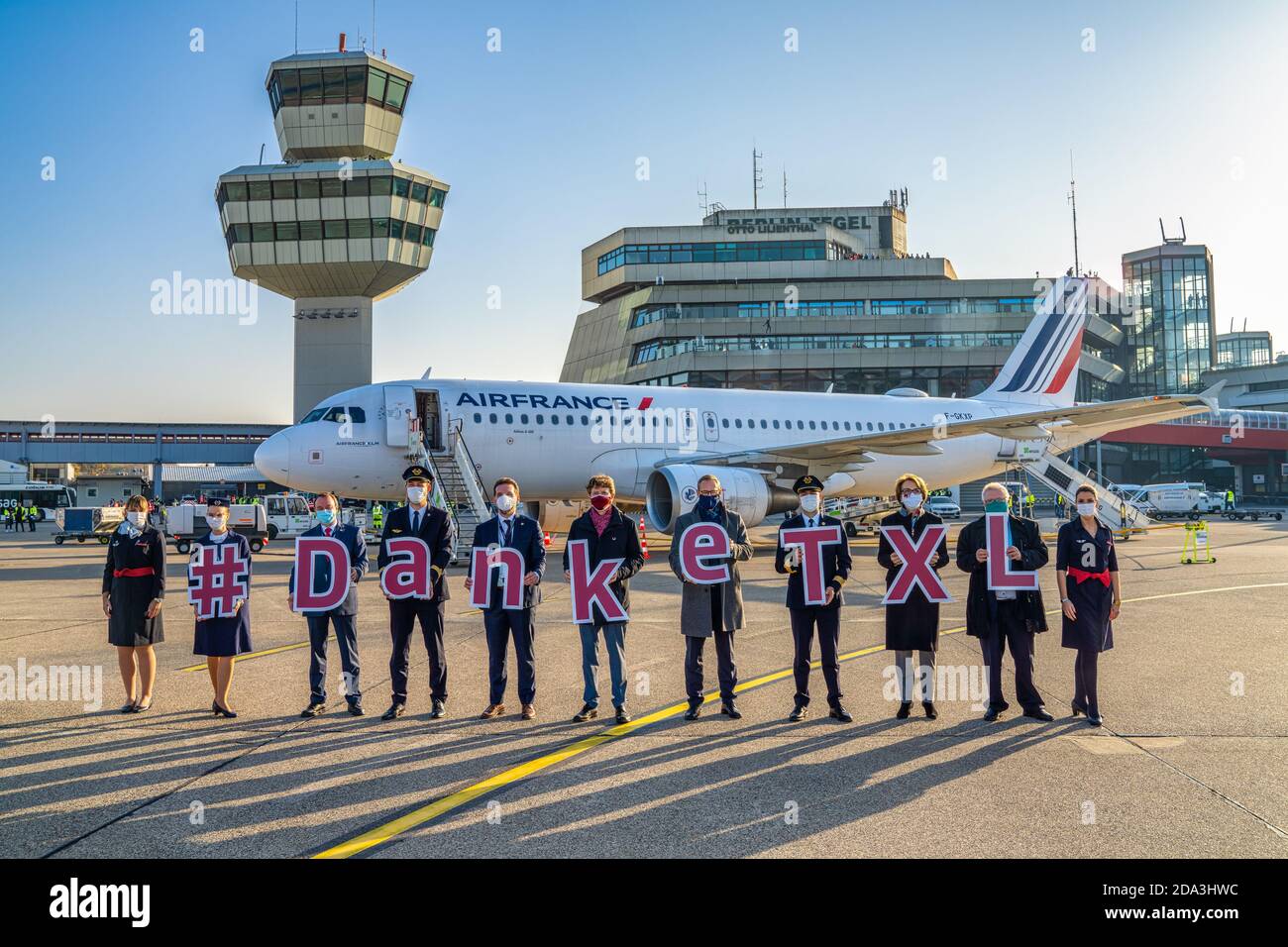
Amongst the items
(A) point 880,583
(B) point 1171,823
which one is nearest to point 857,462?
(A) point 880,583

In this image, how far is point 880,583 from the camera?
1744cm

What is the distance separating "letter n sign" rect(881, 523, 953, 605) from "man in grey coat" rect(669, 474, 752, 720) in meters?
1.30

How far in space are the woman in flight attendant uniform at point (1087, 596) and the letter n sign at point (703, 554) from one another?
2712 mm

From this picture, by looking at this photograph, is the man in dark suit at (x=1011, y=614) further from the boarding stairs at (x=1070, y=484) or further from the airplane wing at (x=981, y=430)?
the boarding stairs at (x=1070, y=484)

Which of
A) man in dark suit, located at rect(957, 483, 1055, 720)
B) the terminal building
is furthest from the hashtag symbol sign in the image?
the terminal building

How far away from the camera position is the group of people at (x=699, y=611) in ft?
25.1

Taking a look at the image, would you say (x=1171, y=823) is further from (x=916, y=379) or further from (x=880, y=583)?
(x=916, y=379)

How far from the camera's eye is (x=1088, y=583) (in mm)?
7676

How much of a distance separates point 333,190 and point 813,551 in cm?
5084

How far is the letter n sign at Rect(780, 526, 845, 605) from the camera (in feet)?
25.5

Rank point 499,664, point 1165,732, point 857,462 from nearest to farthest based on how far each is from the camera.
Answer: point 1165,732 → point 499,664 → point 857,462

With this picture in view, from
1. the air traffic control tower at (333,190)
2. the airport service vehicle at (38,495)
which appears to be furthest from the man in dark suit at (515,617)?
the airport service vehicle at (38,495)

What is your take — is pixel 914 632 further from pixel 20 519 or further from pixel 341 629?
pixel 20 519
